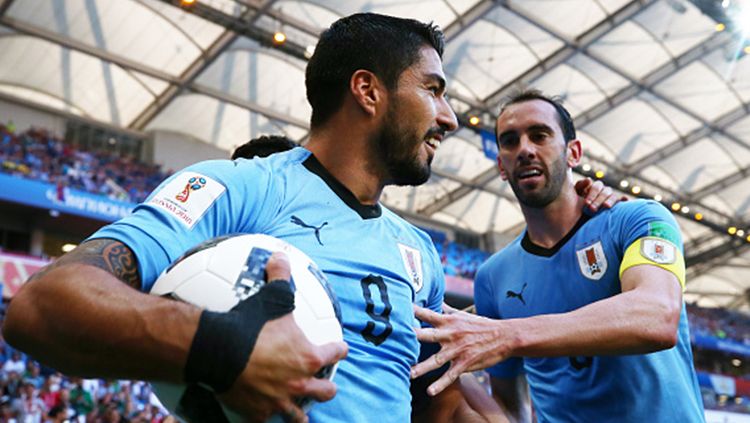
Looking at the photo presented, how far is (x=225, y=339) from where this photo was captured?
1.20m

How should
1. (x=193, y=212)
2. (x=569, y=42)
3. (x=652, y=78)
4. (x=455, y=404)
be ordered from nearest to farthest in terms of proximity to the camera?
(x=193, y=212) < (x=455, y=404) < (x=569, y=42) < (x=652, y=78)

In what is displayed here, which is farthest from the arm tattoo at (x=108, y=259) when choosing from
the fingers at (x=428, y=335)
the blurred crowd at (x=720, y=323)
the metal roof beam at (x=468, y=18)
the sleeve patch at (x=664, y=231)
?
the blurred crowd at (x=720, y=323)

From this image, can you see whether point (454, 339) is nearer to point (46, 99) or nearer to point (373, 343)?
point (373, 343)

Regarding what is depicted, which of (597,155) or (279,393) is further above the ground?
(597,155)

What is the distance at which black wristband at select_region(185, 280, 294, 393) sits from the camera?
120 cm

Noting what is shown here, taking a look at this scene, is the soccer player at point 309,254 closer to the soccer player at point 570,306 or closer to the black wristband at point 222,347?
the black wristband at point 222,347

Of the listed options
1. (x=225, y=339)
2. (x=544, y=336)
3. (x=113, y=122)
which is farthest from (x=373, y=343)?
(x=113, y=122)

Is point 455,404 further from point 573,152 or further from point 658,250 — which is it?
point 573,152

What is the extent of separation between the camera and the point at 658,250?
2775 millimetres

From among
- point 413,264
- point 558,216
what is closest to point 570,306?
point 558,216

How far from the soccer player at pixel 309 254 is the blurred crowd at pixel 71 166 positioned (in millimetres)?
19453

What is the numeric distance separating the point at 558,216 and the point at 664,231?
0.75m

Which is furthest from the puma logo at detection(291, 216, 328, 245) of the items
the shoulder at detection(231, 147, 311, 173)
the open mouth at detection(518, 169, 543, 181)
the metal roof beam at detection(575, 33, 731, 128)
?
the metal roof beam at detection(575, 33, 731, 128)

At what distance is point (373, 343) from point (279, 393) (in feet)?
2.26
